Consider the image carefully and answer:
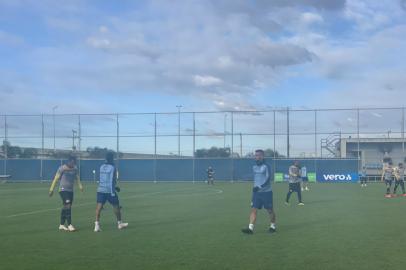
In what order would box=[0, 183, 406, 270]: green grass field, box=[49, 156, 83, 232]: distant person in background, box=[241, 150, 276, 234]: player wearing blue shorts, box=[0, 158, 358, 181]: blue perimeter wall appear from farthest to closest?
box=[0, 158, 358, 181]: blue perimeter wall → box=[49, 156, 83, 232]: distant person in background → box=[241, 150, 276, 234]: player wearing blue shorts → box=[0, 183, 406, 270]: green grass field

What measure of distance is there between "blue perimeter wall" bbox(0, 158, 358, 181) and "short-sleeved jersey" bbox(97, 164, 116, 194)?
39.0 metres

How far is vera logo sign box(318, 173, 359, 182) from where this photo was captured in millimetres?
49375

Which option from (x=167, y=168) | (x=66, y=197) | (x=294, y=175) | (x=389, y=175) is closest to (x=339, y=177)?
(x=167, y=168)

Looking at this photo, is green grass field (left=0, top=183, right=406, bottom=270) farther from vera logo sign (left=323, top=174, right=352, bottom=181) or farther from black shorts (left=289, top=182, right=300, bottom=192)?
vera logo sign (left=323, top=174, right=352, bottom=181)

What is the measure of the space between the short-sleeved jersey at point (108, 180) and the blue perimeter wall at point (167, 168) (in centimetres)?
3904

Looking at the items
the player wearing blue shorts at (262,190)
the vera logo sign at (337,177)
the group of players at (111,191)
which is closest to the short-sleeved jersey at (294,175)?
the group of players at (111,191)

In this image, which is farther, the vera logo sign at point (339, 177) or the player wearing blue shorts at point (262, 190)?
the vera logo sign at point (339, 177)

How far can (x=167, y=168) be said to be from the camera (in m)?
53.3

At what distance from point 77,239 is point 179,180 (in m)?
41.7

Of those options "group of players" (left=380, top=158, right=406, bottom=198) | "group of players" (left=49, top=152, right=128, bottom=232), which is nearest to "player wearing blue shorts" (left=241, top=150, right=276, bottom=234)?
"group of players" (left=49, top=152, right=128, bottom=232)

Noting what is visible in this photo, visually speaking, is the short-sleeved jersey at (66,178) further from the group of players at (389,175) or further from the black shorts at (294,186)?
the group of players at (389,175)

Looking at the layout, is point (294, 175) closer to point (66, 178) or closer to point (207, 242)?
point (66, 178)

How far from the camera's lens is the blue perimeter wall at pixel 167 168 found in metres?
50.9

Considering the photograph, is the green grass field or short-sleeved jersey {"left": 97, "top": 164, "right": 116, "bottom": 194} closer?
the green grass field
